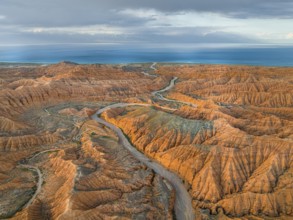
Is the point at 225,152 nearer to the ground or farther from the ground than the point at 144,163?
farther from the ground

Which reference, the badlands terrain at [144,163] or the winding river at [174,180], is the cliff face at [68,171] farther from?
the winding river at [174,180]

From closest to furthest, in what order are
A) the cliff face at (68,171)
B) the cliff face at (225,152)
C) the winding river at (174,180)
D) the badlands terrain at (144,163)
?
the cliff face at (68,171) < the badlands terrain at (144,163) < the cliff face at (225,152) < the winding river at (174,180)

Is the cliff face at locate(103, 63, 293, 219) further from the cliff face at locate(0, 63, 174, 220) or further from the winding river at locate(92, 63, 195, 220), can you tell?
the cliff face at locate(0, 63, 174, 220)

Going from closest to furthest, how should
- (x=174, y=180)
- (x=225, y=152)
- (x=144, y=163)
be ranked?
1. (x=225, y=152)
2. (x=174, y=180)
3. (x=144, y=163)

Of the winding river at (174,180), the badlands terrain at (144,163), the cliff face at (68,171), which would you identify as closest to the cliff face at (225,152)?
the badlands terrain at (144,163)

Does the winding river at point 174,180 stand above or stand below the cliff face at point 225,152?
below

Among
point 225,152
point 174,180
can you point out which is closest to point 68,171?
point 174,180

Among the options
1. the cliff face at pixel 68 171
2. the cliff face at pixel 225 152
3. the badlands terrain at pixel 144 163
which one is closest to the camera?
the cliff face at pixel 68 171

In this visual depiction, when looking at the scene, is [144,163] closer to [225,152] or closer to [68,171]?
[68,171]
